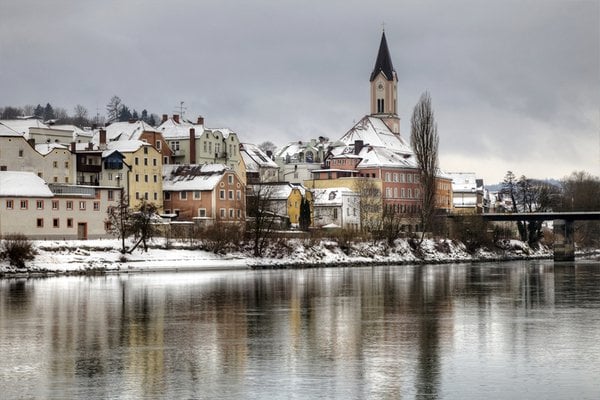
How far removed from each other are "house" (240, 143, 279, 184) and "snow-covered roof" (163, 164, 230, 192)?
23.8 meters

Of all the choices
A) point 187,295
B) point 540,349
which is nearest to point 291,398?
point 540,349

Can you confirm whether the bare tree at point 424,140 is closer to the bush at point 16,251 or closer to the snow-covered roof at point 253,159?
the snow-covered roof at point 253,159

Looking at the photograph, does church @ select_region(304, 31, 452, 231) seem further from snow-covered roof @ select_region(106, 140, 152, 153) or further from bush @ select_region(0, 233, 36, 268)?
bush @ select_region(0, 233, 36, 268)

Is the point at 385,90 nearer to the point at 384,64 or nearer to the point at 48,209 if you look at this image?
the point at 384,64

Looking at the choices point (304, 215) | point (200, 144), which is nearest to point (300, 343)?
point (304, 215)

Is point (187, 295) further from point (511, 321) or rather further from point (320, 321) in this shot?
point (511, 321)

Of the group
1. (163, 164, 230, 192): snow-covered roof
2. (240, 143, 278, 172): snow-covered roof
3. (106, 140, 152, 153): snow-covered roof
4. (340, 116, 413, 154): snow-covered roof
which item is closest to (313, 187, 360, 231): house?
(240, 143, 278, 172): snow-covered roof

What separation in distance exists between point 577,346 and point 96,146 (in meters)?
93.0

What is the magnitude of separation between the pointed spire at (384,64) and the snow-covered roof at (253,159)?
90.0 ft

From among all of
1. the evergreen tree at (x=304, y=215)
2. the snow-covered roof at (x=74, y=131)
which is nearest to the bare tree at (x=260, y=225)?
the evergreen tree at (x=304, y=215)

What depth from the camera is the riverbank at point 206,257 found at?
81.2 m

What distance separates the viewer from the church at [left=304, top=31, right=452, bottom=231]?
15050 cm

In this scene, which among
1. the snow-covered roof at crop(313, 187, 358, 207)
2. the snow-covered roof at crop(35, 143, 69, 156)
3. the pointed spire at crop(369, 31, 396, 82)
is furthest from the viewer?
the pointed spire at crop(369, 31, 396, 82)

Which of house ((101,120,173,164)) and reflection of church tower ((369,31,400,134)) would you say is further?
reflection of church tower ((369,31,400,134))
